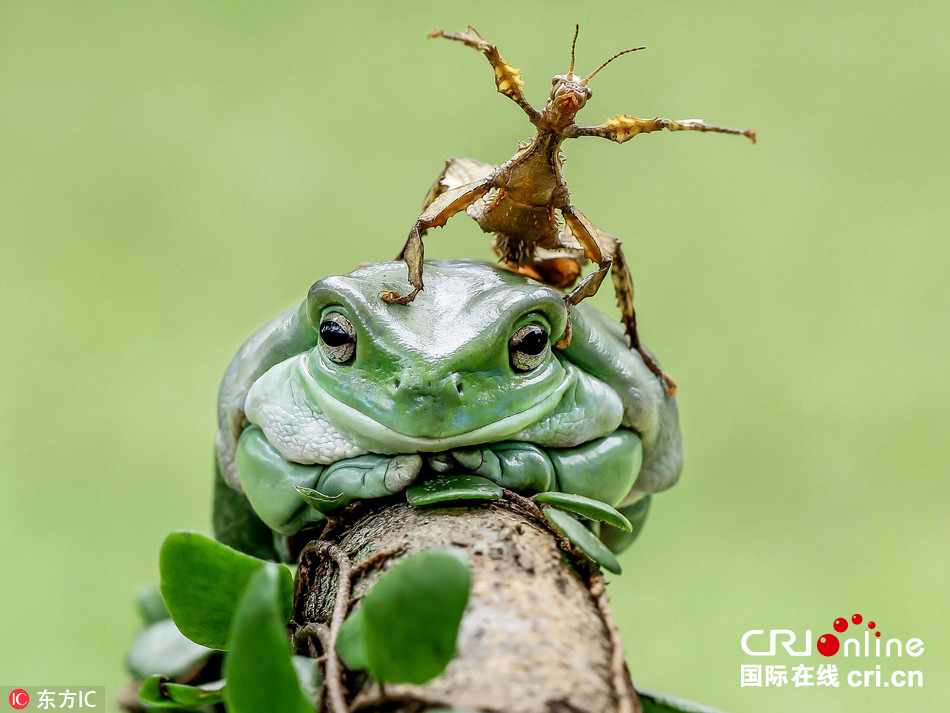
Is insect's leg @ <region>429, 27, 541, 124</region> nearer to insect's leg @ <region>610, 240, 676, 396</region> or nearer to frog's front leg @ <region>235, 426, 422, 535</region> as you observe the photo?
insect's leg @ <region>610, 240, 676, 396</region>

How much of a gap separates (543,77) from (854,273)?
44.0 inches

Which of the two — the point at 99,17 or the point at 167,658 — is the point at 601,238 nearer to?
the point at 167,658

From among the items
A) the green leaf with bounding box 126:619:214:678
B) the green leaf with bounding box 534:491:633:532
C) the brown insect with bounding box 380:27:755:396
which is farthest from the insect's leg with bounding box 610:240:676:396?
the green leaf with bounding box 126:619:214:678

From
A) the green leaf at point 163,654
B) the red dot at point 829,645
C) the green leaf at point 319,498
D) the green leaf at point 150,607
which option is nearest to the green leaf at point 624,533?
the green leaf at point 319,498

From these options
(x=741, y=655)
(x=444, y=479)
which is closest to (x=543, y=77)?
(x=741, y=655)

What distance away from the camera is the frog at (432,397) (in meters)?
0.85

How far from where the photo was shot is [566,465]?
3.05 feet

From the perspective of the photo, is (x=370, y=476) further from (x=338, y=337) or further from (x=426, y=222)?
(x=426, y=222)

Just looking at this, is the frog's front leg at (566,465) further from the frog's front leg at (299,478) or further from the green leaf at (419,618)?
the green leaf at (419,618)

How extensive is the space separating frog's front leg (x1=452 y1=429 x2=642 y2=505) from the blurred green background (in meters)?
1.77

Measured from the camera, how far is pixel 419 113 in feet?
10.4

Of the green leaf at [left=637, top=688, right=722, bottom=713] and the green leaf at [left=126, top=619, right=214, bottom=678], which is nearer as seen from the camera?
the green leaf at [left=637, top=688, right=722, bottom=713]

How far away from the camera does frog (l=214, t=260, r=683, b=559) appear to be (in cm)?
85

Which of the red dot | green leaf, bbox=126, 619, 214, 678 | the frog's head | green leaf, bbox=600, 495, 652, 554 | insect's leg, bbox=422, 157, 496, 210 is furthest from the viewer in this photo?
the red dot
